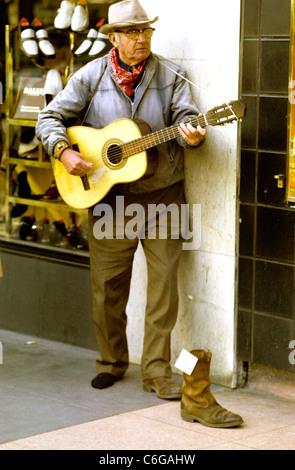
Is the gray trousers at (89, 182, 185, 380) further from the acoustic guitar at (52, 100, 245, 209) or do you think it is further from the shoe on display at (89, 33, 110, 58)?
the shoe on display at (89, 33, 110, 58)

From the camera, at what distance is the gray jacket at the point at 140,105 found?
18.2 ft

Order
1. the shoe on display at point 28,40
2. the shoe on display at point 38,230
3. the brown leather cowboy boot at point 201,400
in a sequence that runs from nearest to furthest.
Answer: the brown leather cowboy boot at point 201,400, the shoe on display at point 28,40, the shoe on display at point 38,230

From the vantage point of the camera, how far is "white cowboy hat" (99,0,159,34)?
546 centimetres

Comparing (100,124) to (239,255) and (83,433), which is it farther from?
(83,433)

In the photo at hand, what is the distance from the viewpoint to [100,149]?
5.57 metres

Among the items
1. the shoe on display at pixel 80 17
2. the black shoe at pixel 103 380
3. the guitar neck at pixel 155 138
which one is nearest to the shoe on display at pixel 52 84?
the shoe on display at pixel 80 17

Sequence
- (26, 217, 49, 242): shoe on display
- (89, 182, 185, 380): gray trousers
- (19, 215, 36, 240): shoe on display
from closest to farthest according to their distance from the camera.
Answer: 1. (89, 182, 185, 380): gray trousers
2. (26, 217, 49, 242): shoe on display
3. (19, 215, 36, 240): shoe on display

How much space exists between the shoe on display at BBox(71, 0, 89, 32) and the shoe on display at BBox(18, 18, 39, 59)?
0.42 meters

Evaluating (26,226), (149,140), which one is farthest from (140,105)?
(26,226)

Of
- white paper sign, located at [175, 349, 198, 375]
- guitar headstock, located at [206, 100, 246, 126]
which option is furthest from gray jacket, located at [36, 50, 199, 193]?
white paper sign, located at [175, 349, 198, 375]

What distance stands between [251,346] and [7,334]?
2.11 meters

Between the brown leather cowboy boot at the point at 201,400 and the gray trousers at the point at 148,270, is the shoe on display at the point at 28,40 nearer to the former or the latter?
the gray trousers at the point at 148,270

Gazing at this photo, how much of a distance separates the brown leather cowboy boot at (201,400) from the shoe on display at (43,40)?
8.77ft
